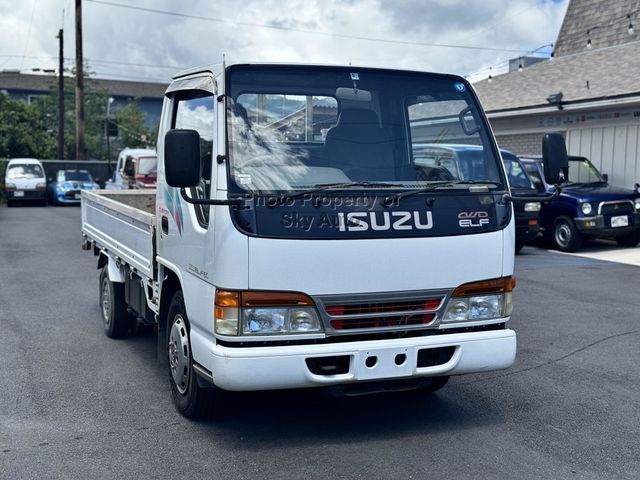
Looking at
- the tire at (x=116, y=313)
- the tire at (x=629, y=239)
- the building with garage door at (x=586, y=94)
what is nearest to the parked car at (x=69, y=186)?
the building with garage door at (x=586, y=94)

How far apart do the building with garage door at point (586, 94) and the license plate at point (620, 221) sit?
3.25m

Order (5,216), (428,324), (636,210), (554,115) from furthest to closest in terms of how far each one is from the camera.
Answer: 1. (5,216)
2. (554,115)
3. (636,210)
4. (428,324)

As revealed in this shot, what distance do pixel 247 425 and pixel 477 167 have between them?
7.40 ft

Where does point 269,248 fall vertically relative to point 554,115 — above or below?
below

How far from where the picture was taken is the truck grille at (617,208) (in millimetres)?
15336

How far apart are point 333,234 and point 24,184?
27.3m

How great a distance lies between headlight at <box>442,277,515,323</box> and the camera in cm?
517

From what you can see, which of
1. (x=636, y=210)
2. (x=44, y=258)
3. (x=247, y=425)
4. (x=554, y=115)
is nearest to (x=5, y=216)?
(x=44, y=258)

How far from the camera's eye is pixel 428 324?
5.11 m

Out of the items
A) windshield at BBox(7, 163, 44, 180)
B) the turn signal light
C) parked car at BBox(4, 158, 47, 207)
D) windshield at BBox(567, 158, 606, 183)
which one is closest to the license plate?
windshield at BBox(567, 158, 606, 183)

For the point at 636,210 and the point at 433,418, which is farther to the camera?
the point at 636,210

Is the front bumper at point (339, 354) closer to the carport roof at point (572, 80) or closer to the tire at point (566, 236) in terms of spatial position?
the tire at point (566, 236)

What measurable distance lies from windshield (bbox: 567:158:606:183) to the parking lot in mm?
8443

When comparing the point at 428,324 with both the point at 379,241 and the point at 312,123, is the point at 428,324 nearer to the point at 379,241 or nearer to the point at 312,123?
Answer: the point at 379,241
